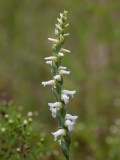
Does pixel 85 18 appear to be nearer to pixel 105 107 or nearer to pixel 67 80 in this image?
pixel 67 80

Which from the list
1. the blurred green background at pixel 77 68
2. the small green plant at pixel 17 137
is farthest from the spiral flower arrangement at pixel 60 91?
the blurred green background at pixel 77 68

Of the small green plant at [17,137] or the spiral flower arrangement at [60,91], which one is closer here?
the spiral flower arrangement at [60,91]

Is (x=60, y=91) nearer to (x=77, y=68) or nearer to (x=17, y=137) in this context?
(x=17, y=137)

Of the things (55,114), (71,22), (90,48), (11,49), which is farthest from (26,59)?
(55,114)

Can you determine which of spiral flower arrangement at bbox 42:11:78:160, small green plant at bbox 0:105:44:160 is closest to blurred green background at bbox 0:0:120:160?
small green plant at bbox 0:105:44:160

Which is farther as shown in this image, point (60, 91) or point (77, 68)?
point (77, 68)

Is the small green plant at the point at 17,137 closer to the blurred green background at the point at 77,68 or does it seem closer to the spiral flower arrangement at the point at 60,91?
the spiral flower arrangement at the point at 60,91

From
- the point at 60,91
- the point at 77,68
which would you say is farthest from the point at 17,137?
the point at 77,68

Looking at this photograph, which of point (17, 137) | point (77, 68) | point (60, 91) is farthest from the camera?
point (77, 68)
